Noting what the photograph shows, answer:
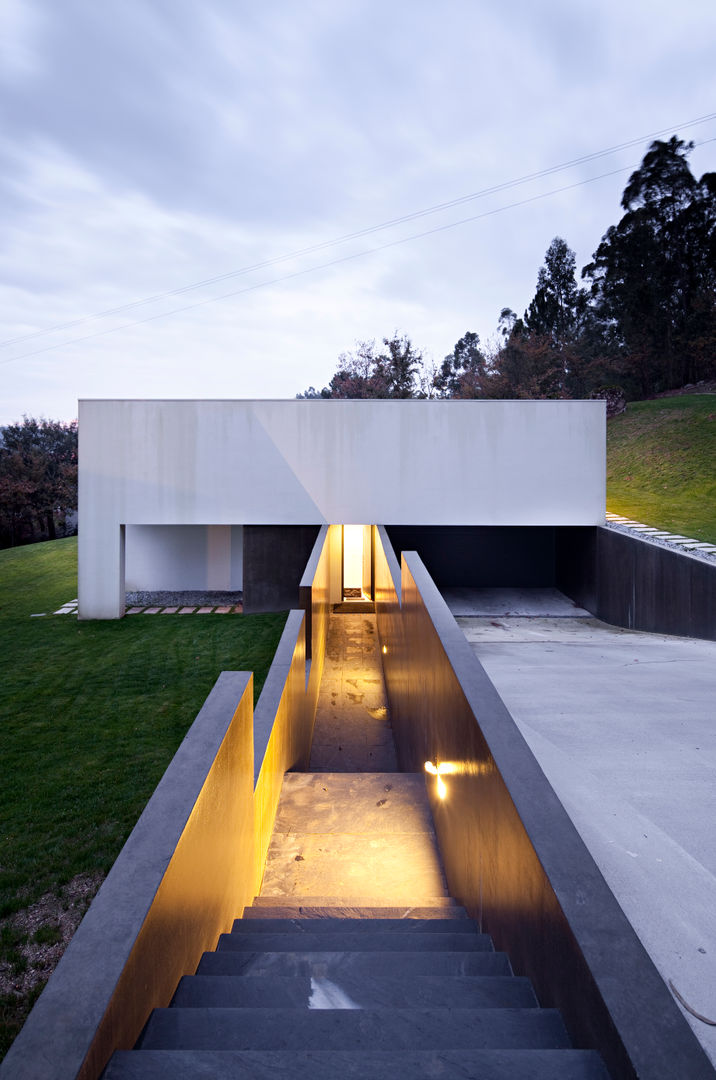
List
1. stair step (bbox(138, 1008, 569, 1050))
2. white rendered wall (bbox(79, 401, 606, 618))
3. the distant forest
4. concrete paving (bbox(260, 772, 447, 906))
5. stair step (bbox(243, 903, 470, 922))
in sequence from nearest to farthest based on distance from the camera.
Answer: stair step (bbox(138, 1008, 569, 1050)) → stair step (bbox(243, 903, 470, 922)) → concrete paving (bbox(260, 772, 447, 906)) → white rendered wall (bbox(79, 401, 606, 618)) → the distant forest

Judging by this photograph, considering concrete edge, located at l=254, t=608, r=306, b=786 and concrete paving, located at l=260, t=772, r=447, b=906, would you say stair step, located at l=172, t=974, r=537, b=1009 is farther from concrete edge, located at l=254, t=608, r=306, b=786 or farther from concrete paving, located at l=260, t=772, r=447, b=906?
concrete edge, located at l=254, t=608, r=306, b=786

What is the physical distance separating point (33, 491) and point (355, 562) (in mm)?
19178

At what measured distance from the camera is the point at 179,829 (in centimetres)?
160

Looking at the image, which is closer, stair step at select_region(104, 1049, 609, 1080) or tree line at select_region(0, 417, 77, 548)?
stair step at select_region(104, 1049, 609, 1080)

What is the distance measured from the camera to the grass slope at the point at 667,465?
14.2 m

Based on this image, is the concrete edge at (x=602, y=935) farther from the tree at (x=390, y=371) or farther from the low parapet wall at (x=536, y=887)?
the tree at (x=390, y=371)

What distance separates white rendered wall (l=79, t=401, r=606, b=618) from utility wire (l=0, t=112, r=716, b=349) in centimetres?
1650

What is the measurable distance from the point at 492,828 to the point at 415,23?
2703 centimetres

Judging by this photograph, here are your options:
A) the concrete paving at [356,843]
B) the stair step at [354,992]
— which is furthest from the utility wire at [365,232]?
the stair step at [354,992]

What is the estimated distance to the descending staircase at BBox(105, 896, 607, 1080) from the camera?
1.08 metres

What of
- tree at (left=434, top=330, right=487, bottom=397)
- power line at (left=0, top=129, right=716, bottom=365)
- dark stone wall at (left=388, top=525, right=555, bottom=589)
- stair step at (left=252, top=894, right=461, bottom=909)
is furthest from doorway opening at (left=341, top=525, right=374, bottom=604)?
power line at (left=0, top=129, right=716, bottom=365)

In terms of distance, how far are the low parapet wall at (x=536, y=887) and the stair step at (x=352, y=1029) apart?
4.5 inches

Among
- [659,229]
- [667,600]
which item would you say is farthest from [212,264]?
[667,600]

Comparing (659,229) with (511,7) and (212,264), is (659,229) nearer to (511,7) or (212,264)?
(511,7)
